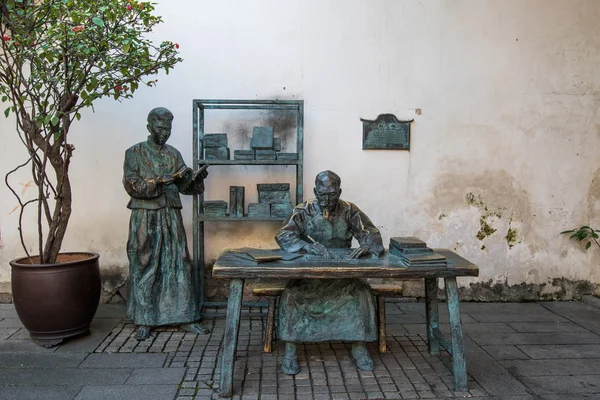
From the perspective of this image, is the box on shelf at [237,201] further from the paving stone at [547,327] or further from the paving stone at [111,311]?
the paving stone at [547,327]

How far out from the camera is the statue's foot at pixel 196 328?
450 centimetres

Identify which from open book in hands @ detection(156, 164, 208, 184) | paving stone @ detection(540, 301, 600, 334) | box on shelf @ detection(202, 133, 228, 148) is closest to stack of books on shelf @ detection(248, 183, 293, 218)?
box on shelf @ detection(202, 133, 228, 148)

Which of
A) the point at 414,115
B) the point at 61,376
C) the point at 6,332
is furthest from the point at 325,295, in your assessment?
the point at 6,332

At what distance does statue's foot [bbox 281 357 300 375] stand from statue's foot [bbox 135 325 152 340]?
1.30 metres

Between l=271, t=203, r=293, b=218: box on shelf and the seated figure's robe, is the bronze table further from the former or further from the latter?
l=271, t=203, r=293, b=218: box on shelf

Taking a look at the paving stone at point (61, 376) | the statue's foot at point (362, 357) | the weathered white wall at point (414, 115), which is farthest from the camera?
the weathered white wall at point (414, 115)

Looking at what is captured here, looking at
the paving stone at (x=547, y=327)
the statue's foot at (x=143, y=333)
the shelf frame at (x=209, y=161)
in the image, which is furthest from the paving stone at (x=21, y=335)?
the paving stone at (x=547, y=327)

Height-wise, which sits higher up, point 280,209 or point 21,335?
point 280,209

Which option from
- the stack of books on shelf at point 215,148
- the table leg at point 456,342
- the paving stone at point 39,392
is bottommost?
the paving stone at point 39,392

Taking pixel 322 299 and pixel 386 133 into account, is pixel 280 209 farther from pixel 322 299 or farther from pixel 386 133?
pixel 386 133

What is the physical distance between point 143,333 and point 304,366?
144cm

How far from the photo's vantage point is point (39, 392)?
338 centimetres

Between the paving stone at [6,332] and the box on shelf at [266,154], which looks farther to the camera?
the box on shelf at [266,154]

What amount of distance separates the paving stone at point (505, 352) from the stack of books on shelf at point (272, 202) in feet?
6.74
